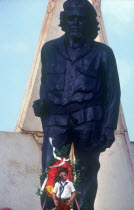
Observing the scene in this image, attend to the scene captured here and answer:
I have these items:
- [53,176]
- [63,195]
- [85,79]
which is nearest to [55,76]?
[85,79]

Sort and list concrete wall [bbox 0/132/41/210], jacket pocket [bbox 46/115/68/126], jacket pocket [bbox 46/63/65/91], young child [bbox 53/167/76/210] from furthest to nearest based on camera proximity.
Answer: concrete wall [bbox 0/132/41/210]
jacket pocket [bbox 46/63/65/91]
jacket pocket [bbox 46/115/68/126]
young child [bbox 53/167/76/210]

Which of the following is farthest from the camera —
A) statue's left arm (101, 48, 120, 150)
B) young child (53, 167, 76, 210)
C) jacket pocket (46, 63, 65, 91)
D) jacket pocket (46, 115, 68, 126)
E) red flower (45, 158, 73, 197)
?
jacket pocket (46, 63, 65, 91)

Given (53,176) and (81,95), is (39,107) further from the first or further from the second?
(53,176)

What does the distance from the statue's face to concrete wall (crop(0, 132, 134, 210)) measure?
2.71 meters

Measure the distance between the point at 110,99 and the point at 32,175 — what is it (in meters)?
2.84

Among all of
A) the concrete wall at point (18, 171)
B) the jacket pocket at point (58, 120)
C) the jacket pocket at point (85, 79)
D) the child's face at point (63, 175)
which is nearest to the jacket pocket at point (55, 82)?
the jacket pocket at point (85, 79)

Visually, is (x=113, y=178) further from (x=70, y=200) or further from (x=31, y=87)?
(x=70, y=200)

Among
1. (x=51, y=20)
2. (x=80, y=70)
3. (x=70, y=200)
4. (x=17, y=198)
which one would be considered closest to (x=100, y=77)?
(x=80, y=70)

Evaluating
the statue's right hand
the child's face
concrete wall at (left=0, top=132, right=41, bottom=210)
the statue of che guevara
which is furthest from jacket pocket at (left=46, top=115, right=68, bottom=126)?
concrete wall at (left=0, top=132, right=41, bottom=210)

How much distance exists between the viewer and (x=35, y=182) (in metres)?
9.35

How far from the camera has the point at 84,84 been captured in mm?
6855

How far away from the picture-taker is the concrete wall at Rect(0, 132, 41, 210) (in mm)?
9008

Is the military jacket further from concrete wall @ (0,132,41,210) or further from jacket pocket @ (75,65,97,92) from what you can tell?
concrete wall @ (0,132,41,210)

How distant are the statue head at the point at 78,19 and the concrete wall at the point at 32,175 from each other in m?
2.68
